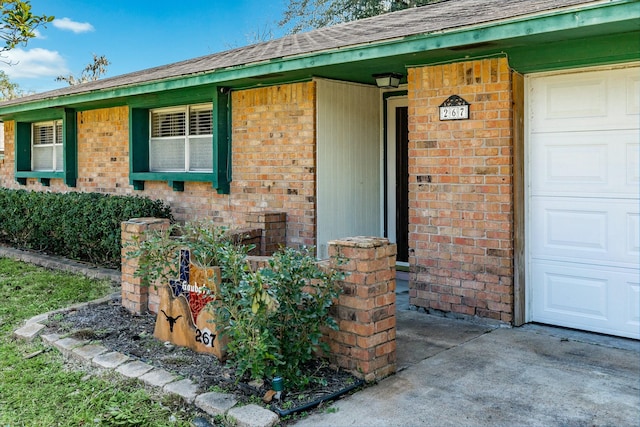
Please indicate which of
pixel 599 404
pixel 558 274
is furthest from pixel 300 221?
pixel 599 404

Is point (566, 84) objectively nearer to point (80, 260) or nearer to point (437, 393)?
point (437, 393)

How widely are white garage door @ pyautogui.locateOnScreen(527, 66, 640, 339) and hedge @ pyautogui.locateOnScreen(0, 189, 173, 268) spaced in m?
5.38

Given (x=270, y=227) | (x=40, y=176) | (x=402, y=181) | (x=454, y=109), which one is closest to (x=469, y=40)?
(x=454, y=109)

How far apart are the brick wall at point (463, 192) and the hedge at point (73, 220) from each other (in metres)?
4.24

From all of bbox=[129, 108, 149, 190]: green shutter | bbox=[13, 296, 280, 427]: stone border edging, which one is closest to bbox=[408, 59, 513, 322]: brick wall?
bbox=[13, 296, 280, 427]: stone border edging

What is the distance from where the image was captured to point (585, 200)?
5305 mm

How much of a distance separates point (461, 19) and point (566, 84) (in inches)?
43.2

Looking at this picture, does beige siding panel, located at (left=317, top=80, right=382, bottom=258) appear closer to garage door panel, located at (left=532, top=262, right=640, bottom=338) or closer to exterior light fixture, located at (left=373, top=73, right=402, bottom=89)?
exterior light fixture, located at (left=373, top=73, right=402, bottom=89)

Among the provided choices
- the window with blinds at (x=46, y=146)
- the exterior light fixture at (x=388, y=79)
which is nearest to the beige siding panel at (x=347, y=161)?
the exterior light fixture at (x=388, y=79)

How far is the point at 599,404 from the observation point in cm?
380

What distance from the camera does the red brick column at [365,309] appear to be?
4133 mm

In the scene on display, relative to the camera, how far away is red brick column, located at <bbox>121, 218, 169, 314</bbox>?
19.3ft

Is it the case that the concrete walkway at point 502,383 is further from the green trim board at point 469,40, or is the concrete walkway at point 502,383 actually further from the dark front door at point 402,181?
the dark front door at point 402,181

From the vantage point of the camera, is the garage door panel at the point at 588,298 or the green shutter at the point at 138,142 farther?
the green shutter at the point at 138,142
